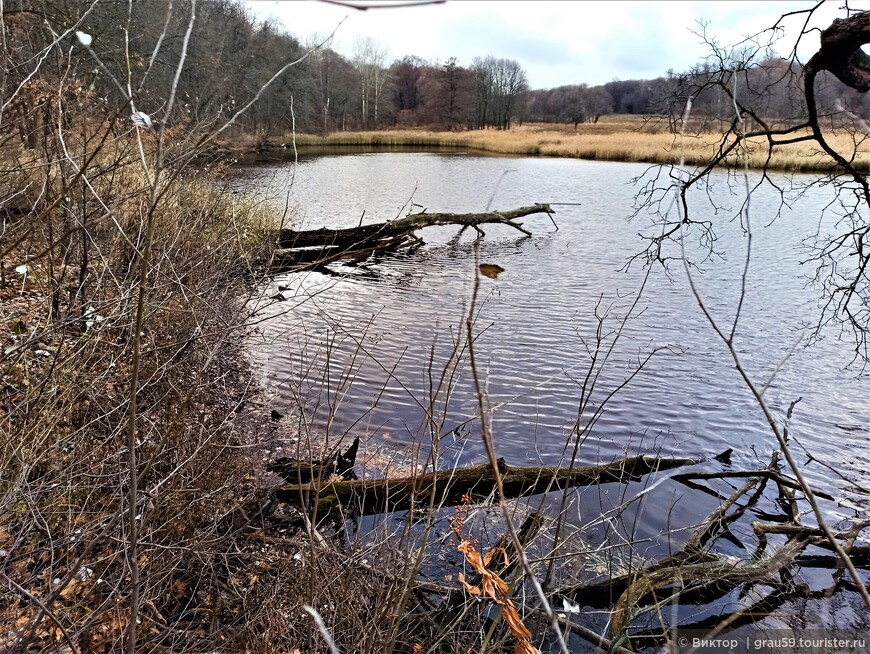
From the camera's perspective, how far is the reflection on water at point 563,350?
213 inches

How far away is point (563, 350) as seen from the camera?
7.78 metres

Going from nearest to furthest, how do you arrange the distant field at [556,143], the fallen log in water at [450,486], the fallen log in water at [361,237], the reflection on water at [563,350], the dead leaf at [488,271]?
the fallen log in water at [450,486]
the dead leaf at [488,271]
the reflection on water at [563,350]
the fallen log in water at [361,237]
the distant field at [556,143]

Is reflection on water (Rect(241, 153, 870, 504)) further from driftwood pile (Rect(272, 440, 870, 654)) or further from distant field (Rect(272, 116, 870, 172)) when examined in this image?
distant field (Rect(272, 116, 870, 172))

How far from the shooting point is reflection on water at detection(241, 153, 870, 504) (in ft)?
17.8

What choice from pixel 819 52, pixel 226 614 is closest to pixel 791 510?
pixel 819 52

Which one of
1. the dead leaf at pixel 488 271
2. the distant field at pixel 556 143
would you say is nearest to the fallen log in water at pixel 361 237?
the dead leaf at pixel 488 271

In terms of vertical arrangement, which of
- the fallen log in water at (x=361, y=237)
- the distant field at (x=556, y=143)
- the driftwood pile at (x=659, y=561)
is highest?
the distant field at (x=556, y=143)

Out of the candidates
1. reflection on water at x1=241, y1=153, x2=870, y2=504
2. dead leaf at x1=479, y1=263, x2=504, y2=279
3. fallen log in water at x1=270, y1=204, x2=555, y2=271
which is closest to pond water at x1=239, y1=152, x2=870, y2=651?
reflection on water at x1=241, y1=153, x2=870, y2=504

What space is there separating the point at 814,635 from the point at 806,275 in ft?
30.0

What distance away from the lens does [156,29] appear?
7043 millimetres

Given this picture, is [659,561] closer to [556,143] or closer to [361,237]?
[361,237]

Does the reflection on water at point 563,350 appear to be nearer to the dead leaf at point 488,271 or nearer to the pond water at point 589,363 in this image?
the pond water at point 589,363

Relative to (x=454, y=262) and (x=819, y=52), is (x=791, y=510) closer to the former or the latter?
(x=819, y=52)

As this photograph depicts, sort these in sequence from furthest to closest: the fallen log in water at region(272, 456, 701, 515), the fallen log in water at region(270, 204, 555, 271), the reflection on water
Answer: the fallen log in water at region(270, 204, 555, 271) → the reflection on water → the fallen log in water at region(272, 456, 701, 515)
